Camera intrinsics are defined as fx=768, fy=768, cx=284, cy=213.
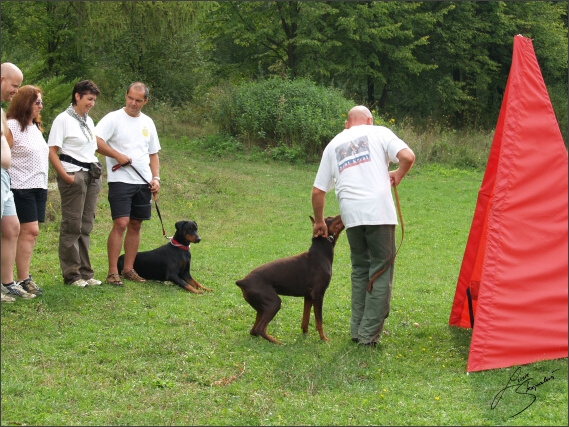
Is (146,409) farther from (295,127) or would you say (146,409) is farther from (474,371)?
(295,127)

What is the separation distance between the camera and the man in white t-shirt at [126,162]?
328 inches

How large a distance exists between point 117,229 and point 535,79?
4663 millimetres

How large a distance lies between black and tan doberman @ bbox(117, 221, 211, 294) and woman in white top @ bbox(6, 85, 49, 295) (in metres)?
1.56

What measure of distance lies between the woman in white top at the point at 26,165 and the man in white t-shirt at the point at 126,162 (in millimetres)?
942

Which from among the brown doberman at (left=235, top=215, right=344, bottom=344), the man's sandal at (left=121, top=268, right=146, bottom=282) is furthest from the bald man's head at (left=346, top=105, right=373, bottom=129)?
the man's sandal at (left=121, top=268, right=146, bottom=282)

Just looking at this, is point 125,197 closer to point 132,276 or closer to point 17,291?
point 132,276

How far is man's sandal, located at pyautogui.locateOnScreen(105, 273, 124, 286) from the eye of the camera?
27.8ft

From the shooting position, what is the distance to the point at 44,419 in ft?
15.8

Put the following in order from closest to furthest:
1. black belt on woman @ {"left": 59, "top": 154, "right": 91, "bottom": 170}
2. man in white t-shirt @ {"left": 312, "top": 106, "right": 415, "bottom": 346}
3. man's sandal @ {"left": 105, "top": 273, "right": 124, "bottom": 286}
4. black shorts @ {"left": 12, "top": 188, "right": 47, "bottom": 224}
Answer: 1. man in white t-shirt @ {"left": 312, "top": 106, "right": 415, "bottom": 346}
2. black shorts @ {"left": 12, "top": 188, "right": 47, "bottom": 224}
3. black belt on woman @ {"left": 59, "top": 154, "right": 91, "bottom": 170}
4. man's sandal @ {"left": 105, "top": 273, "right": 124, "bottom": 286}

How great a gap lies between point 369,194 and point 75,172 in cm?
326

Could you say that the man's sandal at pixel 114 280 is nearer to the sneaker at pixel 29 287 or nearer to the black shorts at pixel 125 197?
the black shorts at pixel 125 197

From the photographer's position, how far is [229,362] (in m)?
6.10

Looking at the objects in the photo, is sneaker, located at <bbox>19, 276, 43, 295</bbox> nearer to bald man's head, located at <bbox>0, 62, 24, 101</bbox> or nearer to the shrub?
bald man's head, located at <bbox>0, 62, 24, 101</bbox>
